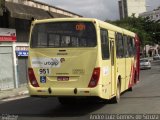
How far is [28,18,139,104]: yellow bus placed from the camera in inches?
521

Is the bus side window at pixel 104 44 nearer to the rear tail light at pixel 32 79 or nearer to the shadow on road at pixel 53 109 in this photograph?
the shadow on road at pixel 53 109

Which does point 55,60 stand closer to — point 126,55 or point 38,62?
point 38,62

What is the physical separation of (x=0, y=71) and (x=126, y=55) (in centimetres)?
1256

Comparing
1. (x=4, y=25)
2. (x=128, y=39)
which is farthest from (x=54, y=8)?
(x=128, y=39)

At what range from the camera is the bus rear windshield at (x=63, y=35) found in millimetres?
13430

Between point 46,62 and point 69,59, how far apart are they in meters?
0.74

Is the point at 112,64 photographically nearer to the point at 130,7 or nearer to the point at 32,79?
the point at 32,79

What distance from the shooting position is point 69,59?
13.4 metres

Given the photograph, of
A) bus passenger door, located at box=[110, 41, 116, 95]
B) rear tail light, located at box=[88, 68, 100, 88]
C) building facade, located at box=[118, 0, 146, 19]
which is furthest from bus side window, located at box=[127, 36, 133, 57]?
building facade, located at box=[118, 0, 146, 19]

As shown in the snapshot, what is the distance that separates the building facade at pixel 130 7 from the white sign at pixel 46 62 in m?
146

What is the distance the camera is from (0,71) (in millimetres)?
29047

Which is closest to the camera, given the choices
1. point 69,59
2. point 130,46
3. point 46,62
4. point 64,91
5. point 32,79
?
point 64,91

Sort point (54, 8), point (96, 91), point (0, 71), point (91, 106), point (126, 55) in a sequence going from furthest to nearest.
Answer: point (54, 8) < point (0, 71) < point (126, 55) < point (91, 106) < point (96, 91)

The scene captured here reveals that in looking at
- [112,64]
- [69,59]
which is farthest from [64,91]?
[112,64]
